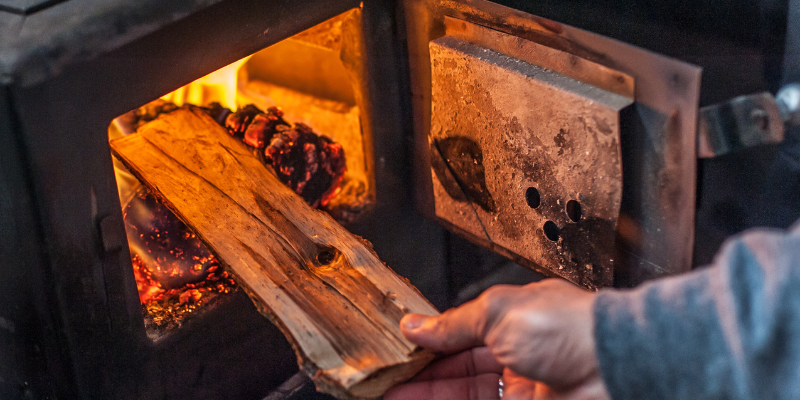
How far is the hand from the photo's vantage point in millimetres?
952

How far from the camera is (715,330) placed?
2.79ft

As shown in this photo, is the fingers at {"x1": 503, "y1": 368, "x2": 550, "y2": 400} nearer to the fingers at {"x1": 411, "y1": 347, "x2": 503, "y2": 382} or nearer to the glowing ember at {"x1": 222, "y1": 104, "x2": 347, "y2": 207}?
the fingers at {"x1": 411, "y1": 347, "x2": 503, "y2": 382}

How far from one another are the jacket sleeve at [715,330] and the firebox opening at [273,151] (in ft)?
1.85

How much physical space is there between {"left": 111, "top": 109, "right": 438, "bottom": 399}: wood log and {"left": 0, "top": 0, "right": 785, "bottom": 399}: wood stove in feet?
0.62

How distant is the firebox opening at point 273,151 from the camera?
145 cm

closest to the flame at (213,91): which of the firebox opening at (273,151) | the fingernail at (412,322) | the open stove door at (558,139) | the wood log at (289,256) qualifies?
the firebox opening at (273,151)

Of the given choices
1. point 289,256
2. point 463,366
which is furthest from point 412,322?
point 289,256

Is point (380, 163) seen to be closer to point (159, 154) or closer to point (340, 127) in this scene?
point (340, 127)

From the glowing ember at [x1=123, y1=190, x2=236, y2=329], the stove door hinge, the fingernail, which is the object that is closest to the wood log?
the fingernail

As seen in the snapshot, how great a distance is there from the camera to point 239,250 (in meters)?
1.24

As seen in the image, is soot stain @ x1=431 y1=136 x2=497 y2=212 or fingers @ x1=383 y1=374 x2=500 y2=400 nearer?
fingers @ x1=383 y1=374 x2=500 y2=400

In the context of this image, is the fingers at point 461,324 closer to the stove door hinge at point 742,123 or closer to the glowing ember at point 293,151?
the stove door hinge at point 742,123

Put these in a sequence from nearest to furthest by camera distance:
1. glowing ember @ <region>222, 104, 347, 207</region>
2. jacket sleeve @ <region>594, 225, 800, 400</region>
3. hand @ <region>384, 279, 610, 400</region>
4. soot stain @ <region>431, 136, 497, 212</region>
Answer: jacket sleeve @ <region>594, 225, 800, 400</region> → hand @ <region>384, 279, 610, 400</region> → soot stain @ <region>431, 136, 497, 212</region> → glowing ember @ <region>222, 104, 347, 207</region>

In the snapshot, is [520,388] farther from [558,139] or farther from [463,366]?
[558,139]
